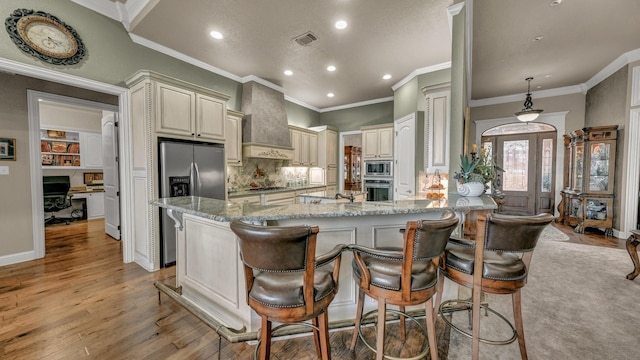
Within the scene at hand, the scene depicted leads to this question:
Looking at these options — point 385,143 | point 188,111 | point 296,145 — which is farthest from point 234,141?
point 385,143

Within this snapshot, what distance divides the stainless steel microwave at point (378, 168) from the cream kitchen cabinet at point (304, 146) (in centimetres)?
153

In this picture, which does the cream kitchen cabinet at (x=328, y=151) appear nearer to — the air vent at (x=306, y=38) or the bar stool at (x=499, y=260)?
the air vent at (x=306, y=38)

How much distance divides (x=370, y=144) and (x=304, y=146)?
169 centimetres

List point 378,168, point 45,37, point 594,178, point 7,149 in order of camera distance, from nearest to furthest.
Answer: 1. point 45,37
2. point 7,149
3. point 594,178
4. point 378,168

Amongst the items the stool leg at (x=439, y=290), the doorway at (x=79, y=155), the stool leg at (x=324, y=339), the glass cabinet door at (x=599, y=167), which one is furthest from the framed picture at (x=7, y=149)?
the glass cabinet door at (x=599, y=167)

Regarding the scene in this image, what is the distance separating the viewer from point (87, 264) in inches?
127

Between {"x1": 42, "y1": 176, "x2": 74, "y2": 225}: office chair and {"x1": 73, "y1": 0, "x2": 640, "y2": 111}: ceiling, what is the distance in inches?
167

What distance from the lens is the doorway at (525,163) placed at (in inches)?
257

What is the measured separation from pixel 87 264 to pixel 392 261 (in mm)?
3997

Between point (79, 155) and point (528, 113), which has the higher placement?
point (528, 113)

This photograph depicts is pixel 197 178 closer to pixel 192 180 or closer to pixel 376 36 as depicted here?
pixel 192 180

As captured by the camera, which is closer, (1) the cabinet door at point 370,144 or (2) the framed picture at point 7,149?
(2) the framed picture at point 7,149

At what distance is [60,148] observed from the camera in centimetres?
600

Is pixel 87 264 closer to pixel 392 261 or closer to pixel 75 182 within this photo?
pixel 392 261
